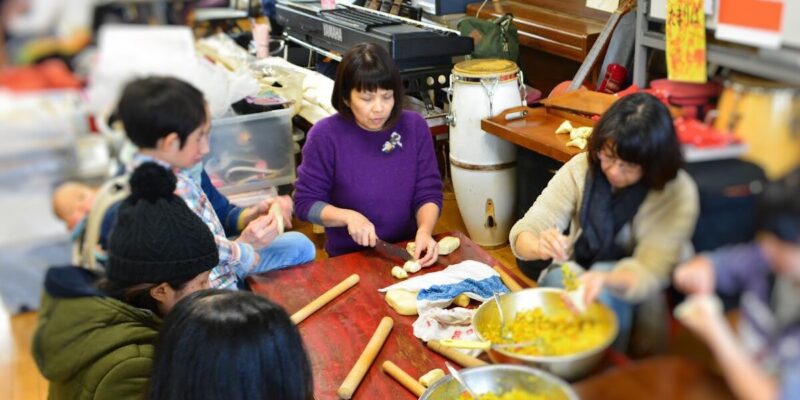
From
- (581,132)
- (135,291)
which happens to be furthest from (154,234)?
(581,132)

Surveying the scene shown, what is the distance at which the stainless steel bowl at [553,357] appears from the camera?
2.09 feet

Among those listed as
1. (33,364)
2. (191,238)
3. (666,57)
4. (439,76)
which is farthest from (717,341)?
(439,76)

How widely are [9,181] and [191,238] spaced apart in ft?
0.60

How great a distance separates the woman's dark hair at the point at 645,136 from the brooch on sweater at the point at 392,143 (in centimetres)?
127

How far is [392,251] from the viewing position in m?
1.79

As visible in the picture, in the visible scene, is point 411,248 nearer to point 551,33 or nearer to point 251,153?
point 251,153

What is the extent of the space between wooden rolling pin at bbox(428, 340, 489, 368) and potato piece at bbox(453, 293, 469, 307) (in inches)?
5.6

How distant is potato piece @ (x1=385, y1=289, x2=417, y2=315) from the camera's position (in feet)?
4.85

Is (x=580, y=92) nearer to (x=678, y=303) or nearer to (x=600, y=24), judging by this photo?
(x=678, y=303)

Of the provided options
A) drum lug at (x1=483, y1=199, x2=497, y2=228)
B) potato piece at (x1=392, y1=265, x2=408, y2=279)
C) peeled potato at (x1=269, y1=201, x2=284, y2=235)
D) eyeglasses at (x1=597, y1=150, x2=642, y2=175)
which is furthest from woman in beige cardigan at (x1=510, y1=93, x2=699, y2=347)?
drum lug at (x1=483, y1=199, x2=497, y2=228)

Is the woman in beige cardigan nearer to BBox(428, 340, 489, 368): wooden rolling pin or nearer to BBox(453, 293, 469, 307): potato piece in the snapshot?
BBox(428, 340, 489, 368): wooden rolling pin

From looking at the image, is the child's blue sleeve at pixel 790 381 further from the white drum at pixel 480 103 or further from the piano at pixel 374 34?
the piano at pixel 374 34

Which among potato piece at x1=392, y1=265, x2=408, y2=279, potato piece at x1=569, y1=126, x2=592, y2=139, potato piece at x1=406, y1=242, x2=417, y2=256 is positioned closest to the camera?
potato piece at x1=569, y1=126, x2=592, y2=139

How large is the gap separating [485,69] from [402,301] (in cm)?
138
